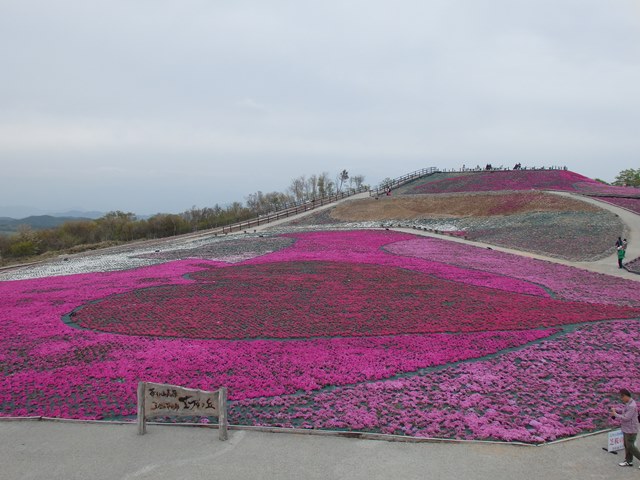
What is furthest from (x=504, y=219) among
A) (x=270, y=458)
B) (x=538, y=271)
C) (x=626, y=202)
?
(x=270, y=458)

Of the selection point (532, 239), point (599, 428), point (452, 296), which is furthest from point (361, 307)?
point (532, 239)

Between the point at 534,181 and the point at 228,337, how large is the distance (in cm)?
6491

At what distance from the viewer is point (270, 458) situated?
9500mm

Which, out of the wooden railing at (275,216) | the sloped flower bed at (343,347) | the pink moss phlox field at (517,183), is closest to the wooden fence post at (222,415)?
the sloped flower bed at (343,347)

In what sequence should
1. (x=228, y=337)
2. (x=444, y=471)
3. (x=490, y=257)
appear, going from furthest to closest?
(x=490, y=257), (x=228, y=337), (x=444, y=471)

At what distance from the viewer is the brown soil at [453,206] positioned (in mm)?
53191

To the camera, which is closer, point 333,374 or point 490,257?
point 333,374

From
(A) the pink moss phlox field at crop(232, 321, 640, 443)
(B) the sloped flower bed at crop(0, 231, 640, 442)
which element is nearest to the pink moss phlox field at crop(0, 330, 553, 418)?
(B) the sloped flower bed at crop(0, 231, 640, 442)

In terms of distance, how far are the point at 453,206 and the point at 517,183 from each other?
1431 centimetres

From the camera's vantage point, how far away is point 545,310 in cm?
2070

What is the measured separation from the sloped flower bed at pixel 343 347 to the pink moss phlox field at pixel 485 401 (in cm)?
5

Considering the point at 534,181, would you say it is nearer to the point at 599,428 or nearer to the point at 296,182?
the point at 599,428

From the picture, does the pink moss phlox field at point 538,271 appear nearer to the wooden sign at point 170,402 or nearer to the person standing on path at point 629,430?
the person standing on path at point 629,430

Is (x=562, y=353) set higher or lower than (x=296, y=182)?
lower
